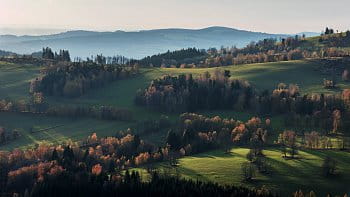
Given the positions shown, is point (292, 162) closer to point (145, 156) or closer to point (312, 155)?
point (312, 155)

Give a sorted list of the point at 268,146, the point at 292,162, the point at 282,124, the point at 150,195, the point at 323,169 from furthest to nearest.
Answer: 1. the point at 282,124
2. the point at 268,146
3. the point at 292,162
4. the point at 323,169
5. the point at 150,195

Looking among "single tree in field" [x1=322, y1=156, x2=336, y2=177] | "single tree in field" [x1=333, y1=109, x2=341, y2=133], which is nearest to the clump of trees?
"single tree in field" [x1=322, y1=156, x2=336, y2=177]

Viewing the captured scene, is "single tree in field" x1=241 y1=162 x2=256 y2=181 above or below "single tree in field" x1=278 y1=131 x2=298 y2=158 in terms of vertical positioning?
below

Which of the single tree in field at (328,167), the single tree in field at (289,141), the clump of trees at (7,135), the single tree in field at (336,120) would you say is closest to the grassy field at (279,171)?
the single tree in field at (328,167)

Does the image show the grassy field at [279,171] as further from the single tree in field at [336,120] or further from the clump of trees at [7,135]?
the clump of trees at [7,135]

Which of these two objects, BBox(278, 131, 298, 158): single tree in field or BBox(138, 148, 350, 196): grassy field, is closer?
BBox(138, 148, 350, 196): grassy field

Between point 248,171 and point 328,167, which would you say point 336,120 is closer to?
point 328,167

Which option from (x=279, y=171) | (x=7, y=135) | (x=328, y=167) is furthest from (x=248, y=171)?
(x=7, y=135)

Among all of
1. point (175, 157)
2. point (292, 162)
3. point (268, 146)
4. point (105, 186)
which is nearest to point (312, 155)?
point (292, 162)

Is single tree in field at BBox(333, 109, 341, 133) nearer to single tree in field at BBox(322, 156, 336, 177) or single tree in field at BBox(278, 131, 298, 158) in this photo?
single tree in field at BBox(278, 131, 298, 158)
